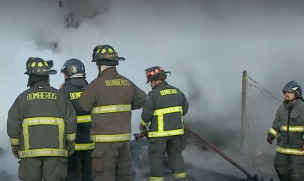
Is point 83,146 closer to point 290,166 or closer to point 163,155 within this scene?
point 163,155

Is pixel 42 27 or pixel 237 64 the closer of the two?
pixel 42 27

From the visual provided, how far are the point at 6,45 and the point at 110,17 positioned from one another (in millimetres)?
2244

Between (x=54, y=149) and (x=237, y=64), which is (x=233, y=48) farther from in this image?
(x=54, y=149)

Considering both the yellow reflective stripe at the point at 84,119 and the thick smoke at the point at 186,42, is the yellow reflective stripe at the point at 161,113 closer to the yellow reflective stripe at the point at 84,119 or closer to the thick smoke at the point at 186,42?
the yellow reflective stripe at the point at 84,119

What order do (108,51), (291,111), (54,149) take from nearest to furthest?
(54,149) < (108,51) < (291,111)

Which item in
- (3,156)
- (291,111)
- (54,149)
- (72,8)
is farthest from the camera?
(72,8)

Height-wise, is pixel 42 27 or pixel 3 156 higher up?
pixel 42 27

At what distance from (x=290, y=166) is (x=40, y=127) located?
10.9 feet

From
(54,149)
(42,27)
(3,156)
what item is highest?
(42,27)

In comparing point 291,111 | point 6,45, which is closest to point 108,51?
point 291,111

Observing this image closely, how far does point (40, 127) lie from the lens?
3.91 meters

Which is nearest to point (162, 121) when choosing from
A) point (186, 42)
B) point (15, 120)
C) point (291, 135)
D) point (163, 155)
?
point (163, 155)

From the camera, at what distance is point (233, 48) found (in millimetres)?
9867

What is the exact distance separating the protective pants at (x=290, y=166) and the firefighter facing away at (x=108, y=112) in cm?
226
